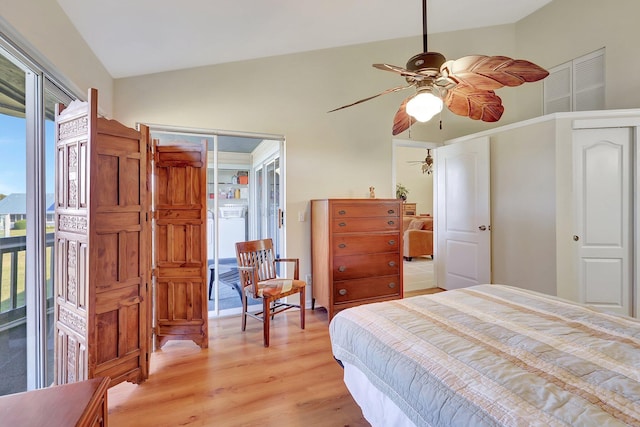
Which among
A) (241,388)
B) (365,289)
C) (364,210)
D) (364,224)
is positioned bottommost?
(241,388)

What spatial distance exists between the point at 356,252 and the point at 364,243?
0.42 ft

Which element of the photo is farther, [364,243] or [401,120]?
[364,243]

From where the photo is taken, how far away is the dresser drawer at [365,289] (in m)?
2.96

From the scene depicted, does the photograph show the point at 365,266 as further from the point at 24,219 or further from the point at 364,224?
the point at 24,219

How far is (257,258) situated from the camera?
304 cm

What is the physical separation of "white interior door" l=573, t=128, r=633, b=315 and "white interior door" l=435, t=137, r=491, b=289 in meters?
0.85

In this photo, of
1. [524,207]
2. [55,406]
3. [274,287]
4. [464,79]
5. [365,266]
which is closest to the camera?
[55,406]

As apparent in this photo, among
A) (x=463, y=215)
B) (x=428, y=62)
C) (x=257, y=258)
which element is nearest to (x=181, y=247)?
(x=257, y=258)

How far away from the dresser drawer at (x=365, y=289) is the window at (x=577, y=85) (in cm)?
303

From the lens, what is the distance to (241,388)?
1961 mm

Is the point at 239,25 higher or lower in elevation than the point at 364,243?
higher

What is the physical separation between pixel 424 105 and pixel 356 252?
1637 mm

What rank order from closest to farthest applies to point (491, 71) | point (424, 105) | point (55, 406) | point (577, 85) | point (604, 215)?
point (55, 406), point (491, 71), point (424, 105), point (604, 215), point (577, 85)

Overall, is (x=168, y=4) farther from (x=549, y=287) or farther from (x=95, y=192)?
(x=549, y=287)
